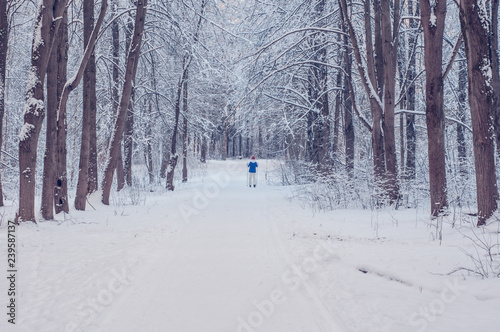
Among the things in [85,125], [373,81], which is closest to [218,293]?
[85,125]

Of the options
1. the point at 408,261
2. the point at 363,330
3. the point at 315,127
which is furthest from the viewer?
the point at 315,127

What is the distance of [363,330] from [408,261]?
2028 millimetres

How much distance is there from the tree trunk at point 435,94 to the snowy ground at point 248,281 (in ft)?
2.98

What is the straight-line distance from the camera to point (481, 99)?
598 centimetres

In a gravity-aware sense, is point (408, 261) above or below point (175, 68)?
below

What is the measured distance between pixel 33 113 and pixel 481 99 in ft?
28.9

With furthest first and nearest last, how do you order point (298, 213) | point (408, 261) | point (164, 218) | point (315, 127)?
1. point (315, 127)
2. point (298, 213)
3. point (164, 218)
4. point (408, 261)

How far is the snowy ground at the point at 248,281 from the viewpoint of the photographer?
3.14m

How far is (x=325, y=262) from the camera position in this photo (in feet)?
16.7

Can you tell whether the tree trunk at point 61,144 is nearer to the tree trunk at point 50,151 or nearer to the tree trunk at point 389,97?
the tree trunk at point 50,151

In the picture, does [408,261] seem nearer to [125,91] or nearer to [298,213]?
[298,213]

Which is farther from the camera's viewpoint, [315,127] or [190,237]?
[315,127]

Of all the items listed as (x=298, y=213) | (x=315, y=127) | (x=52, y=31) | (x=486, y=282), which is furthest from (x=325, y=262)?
(x=315, y=127)

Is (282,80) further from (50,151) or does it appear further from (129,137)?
(50,151)
